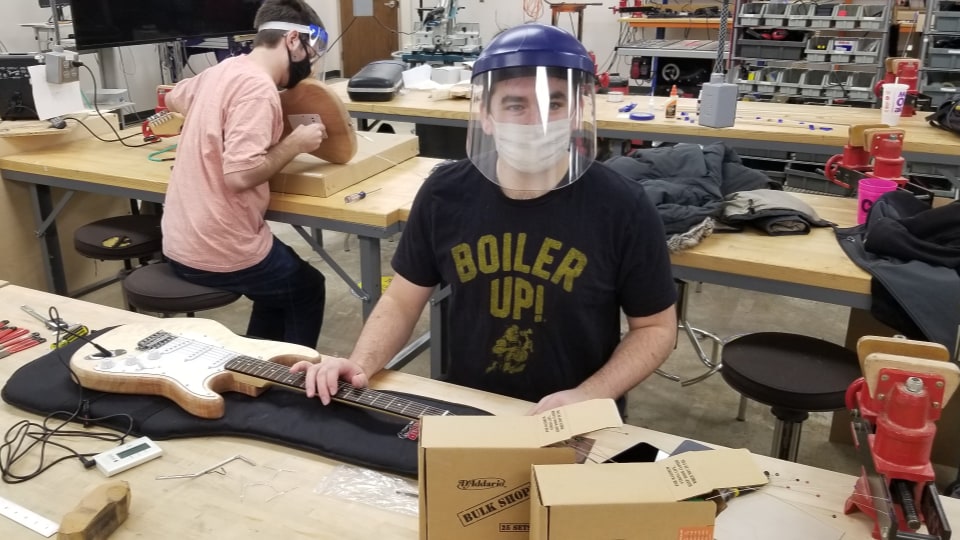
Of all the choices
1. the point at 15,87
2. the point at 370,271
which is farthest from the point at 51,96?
the point at 370,271

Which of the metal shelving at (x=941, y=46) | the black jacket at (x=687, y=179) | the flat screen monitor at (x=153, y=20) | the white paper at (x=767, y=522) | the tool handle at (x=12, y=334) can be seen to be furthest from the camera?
the metal shelving at (x=941, y=46)

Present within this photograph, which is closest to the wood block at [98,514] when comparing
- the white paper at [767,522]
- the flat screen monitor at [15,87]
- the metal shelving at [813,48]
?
the white paper at [767,522]

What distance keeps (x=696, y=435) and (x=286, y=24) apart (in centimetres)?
195

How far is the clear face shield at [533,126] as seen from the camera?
135 centimetres

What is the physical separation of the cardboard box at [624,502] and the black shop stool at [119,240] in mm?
2423

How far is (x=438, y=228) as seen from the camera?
5.01 feet

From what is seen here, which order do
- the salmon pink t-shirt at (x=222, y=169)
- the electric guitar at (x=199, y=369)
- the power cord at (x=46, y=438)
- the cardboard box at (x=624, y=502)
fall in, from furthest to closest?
the salmon pink t-shirt at (x=222, y=169)
the electric guitar at (x=199, y=369)
the power cord at (x=46, y=438)
the cardboard box at (x=624, y=502)

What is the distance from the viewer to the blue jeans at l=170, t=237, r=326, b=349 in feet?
8.27

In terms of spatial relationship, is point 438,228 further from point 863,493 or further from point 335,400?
point 863,493

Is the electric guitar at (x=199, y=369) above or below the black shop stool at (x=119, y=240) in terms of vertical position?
above

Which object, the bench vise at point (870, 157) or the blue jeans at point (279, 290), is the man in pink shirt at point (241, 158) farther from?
the bench vise at point (870, 157)

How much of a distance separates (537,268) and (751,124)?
88.2 inches

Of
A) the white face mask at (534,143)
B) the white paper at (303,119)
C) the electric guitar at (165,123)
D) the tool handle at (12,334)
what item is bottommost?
the tool handle at (12,334)

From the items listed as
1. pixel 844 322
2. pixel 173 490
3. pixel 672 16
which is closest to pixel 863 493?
pixel 173 490
